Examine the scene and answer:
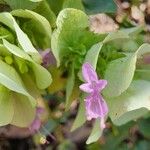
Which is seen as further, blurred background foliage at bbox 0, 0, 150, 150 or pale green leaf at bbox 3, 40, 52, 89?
blurred background foliage at bbox 0, 0, 150, 150

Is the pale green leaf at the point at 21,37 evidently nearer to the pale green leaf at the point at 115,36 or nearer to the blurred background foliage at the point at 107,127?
the pale green leaf at the point at 115,36

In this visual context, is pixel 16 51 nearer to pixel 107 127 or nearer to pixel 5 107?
pixel 5 107

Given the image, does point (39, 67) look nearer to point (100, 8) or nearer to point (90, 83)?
point (90, 83)

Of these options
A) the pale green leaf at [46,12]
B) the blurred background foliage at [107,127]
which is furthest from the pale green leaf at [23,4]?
the blurred background foliage at [107,127]

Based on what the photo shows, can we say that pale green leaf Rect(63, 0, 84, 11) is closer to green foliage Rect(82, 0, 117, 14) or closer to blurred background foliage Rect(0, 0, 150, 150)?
green foliage Rect(82, 0, 117, 14)

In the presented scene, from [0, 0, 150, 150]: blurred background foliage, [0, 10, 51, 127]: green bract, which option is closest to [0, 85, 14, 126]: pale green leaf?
[0, 10, 51, 127]: green bract

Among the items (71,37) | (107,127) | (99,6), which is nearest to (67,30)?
(71,37)
